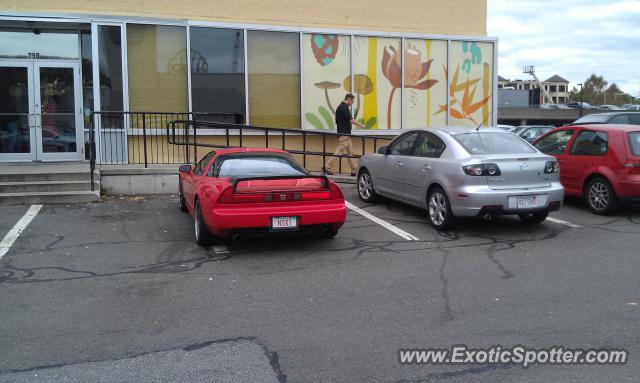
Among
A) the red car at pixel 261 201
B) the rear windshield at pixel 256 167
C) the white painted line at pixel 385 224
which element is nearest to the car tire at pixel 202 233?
the red car at pixel 261 201

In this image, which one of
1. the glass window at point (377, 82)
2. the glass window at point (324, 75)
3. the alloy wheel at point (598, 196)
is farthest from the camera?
the glass window at point (377, 82)

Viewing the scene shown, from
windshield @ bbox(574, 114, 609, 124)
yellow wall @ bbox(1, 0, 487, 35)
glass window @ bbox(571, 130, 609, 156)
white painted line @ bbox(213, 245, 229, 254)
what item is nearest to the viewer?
white painted line @ bbox(213, 245, 229, 254)

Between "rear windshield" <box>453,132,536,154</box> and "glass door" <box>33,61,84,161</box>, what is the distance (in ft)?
29.2

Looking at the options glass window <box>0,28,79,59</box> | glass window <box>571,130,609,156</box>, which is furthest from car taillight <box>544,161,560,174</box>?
glass window <box>0,28,79,59</box>

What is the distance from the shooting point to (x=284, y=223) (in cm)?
727

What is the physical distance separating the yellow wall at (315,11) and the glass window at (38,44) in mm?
716

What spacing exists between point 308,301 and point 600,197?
6567 mm

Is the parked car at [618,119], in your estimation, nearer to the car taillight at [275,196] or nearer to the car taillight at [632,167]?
the car taillight at [632,167]

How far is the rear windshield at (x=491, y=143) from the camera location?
28.6 feet

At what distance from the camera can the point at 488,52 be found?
53.9 feet

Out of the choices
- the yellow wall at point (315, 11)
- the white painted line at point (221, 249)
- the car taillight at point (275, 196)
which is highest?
the yellow wall at point (315, 11)

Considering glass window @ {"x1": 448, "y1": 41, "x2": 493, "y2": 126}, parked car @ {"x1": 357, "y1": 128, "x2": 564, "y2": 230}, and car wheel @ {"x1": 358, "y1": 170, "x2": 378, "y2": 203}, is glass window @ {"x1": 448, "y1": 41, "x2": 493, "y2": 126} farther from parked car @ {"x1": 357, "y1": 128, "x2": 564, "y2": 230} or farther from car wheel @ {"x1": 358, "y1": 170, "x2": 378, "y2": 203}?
parked car @ {"x1": 357, "y1": 128, "x2": 564, "y2": 230}

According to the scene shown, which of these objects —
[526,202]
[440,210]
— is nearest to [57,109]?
[440,210]

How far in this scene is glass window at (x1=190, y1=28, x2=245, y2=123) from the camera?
13.8m
